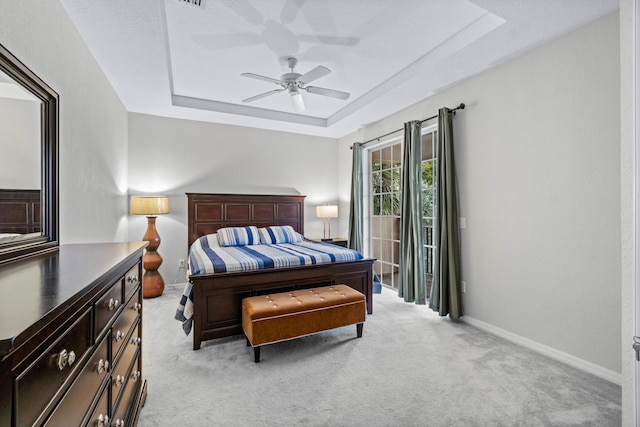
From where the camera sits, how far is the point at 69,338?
2.67 feet

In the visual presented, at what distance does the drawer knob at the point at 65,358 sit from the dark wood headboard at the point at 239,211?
3948mm

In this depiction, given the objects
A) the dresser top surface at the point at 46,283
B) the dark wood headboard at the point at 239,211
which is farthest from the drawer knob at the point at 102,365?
the dark wood headboard at the point at 239,211

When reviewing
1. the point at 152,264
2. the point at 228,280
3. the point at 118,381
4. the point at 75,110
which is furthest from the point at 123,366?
the point at 152,264

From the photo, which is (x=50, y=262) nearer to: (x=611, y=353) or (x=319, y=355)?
(x=319, y=355)

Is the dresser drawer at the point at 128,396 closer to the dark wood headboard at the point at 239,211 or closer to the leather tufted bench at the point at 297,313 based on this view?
the leather tufted bench at the point at 297,313

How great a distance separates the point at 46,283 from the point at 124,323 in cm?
58

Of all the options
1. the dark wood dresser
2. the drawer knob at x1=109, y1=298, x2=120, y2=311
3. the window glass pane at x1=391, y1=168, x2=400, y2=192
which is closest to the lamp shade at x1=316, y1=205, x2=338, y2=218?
the window glass pane at x1=391, y1=168, x2=400, y2=192

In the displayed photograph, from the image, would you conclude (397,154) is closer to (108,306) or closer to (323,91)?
(323,91)

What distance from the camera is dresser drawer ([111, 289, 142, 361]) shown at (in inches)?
48.5

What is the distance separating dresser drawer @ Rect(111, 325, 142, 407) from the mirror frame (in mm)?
621

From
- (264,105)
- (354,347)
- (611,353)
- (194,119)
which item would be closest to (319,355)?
(354,347)

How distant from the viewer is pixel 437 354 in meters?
2.53

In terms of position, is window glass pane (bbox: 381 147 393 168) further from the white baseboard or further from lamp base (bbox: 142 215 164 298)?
lamp base (bbox: 142 215 164 298)

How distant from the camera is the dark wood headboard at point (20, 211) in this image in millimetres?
1278
